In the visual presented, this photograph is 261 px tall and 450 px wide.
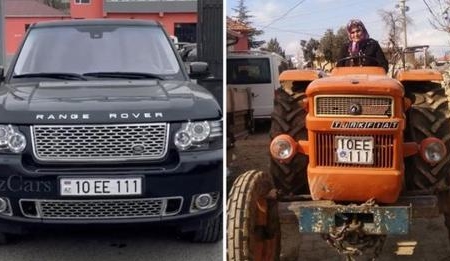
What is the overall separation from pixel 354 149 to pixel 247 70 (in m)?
0.78

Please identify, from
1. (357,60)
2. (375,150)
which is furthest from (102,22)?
(375,150)

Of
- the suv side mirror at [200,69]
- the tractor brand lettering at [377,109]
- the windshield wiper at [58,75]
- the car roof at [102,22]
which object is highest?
the car roof at [102,22]

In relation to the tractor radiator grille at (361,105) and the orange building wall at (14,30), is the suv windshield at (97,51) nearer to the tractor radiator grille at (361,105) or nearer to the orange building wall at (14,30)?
the orange building wall at (14,30)

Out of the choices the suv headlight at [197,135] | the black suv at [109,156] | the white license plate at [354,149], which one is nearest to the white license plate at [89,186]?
the black suv at [109,156]

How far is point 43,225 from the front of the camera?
3664mm

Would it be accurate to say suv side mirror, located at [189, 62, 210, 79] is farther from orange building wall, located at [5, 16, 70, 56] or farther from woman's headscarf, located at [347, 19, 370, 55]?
orange building wall, located at [5, 16, 70, 56]

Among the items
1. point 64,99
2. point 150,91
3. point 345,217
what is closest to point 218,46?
point 150,91

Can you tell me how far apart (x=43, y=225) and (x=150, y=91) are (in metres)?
0.96

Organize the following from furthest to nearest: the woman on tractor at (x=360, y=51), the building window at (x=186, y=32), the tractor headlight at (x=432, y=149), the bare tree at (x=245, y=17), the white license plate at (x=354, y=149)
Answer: the building window at (x=186, y=32) → the tractor headlight at (x=432, y=149) → the woman on tractor at (x=360, y=51) → the white license plate at (x=354, y=149) → the bare tree at (x=245, y=17)

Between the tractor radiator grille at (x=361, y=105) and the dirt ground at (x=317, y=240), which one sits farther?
the dirt ground at (x=317, y=240)

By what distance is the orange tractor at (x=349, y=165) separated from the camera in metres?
3.44

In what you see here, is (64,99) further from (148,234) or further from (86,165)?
(148,234)

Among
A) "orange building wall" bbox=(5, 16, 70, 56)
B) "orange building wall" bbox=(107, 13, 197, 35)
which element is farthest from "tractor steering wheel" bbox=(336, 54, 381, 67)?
"orange building wall" bbox=(5, 16, 70, 56)

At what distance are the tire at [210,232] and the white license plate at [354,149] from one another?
0.85 m
